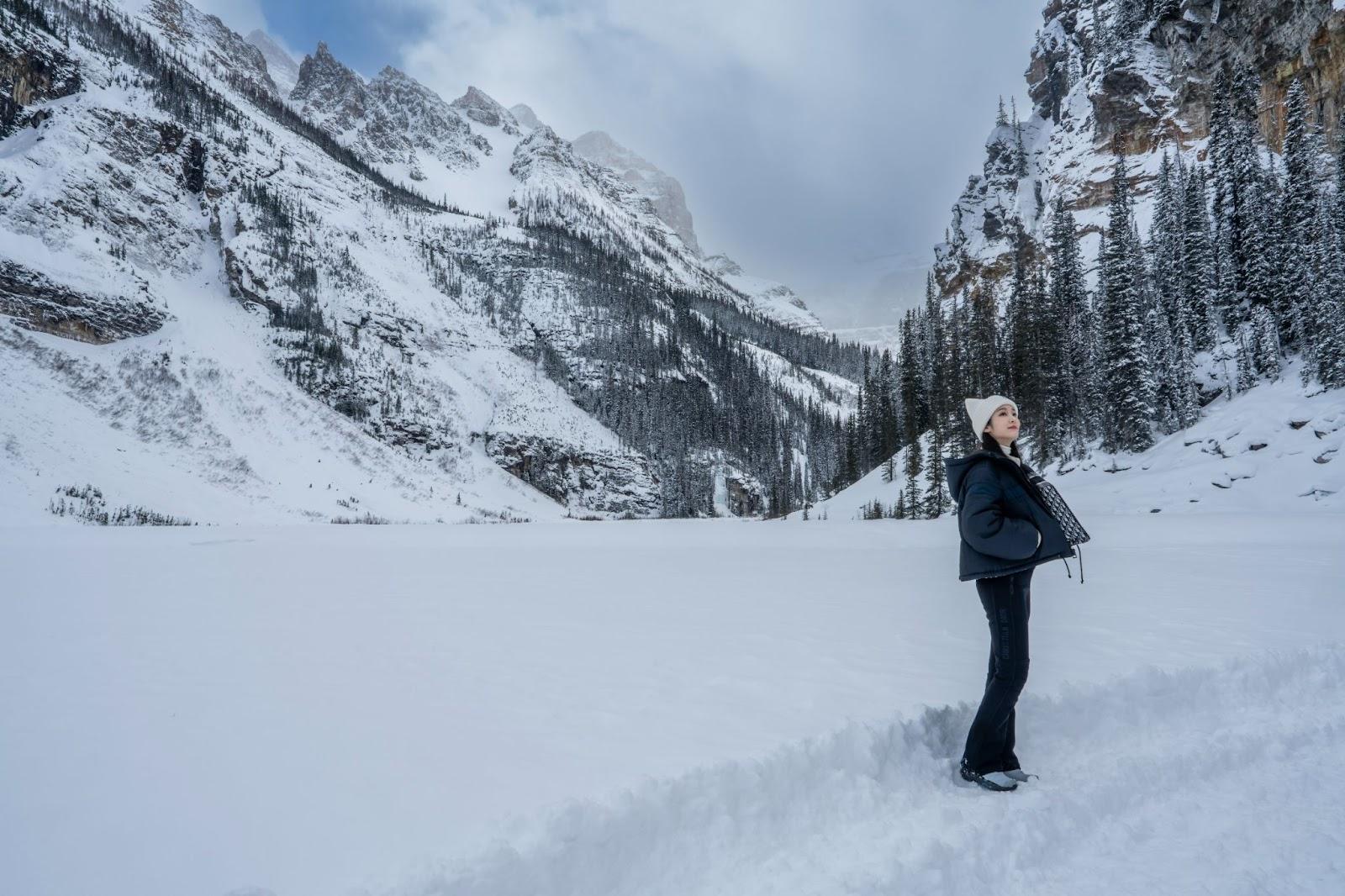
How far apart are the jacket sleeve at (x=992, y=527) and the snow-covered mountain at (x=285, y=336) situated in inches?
1223

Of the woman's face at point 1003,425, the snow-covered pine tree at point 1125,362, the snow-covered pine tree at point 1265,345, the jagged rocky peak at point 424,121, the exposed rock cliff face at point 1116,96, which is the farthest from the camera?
the jagged rocky peak at point 424,121

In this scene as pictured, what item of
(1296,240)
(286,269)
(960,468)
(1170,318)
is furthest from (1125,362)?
(286,269)

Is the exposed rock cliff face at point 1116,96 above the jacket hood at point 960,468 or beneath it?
above

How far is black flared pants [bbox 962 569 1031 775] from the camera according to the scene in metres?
3.29

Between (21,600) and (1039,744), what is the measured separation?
463 inches

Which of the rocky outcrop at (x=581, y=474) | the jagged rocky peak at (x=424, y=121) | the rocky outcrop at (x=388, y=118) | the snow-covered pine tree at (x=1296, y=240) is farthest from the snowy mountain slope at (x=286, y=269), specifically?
the jagged rocky peak at (x=424, y=121)

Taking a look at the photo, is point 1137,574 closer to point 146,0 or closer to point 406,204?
point 406,204

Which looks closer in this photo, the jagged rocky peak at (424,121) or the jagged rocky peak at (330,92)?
the jagged rocky peak at (330,92)

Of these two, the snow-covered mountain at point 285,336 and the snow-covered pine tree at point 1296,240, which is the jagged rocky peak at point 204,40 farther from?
the snow-covered pine tree at point 1296,240

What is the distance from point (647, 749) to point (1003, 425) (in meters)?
2.87

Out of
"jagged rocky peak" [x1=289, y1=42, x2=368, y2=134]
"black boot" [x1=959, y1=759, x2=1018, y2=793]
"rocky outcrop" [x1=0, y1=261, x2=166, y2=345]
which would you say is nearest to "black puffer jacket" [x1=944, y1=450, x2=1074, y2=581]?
"black boot" [x1=959, y1=759, x2=1018, y2=793]

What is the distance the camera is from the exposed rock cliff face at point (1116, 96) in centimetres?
4747

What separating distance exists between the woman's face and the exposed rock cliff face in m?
60.7

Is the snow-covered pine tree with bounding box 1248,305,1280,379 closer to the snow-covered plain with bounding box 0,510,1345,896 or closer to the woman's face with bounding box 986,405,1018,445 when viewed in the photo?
the snow-covered plain with bounding box 0,510,1345,896
